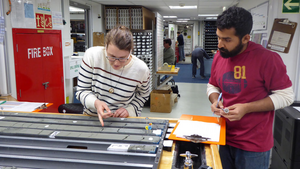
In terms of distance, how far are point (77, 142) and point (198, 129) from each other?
0.69m

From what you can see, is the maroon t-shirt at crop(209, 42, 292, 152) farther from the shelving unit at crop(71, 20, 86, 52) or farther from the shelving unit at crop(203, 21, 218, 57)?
the shelving unit at crop(203, 21, 218, 57)

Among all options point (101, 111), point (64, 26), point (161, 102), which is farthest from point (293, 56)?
point (64, 26)

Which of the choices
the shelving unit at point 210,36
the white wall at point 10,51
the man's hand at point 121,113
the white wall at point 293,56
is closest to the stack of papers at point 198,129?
the man's hand at point 121,113

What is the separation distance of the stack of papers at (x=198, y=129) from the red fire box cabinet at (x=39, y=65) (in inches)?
104

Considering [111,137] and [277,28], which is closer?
[111,137]

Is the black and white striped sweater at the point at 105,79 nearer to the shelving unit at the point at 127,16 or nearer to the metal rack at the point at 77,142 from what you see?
the metal rack at the point at 77,142

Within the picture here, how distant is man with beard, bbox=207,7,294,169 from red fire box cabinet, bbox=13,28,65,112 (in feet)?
9.16

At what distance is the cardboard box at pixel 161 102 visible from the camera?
Result: 5621 mm

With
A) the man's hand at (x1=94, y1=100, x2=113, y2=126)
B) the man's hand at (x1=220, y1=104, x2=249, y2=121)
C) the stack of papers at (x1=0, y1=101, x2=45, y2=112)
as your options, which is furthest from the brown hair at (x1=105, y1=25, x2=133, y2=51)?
the stack of papers at (x1=0, y1=101, x2=45, y2=112)

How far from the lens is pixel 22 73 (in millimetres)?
3385

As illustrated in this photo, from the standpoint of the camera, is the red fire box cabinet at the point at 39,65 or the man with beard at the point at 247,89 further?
the red fire box cabinet at the point at 39,65

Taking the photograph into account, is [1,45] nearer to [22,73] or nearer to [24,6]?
[22,73]

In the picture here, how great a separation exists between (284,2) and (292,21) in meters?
0.25

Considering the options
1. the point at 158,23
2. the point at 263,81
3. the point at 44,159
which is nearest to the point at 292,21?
the point at 263,81
